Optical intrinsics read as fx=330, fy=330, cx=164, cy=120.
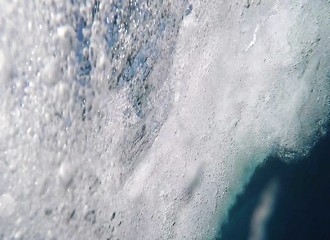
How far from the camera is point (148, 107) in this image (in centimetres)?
79

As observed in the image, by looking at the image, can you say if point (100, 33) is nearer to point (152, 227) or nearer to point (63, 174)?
point (63, 174)

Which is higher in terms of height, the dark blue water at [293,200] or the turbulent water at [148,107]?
the turbulent water at [148,107]

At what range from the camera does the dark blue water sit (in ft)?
4.03

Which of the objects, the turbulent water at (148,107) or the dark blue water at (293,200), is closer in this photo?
the turbulent water at (148,107)

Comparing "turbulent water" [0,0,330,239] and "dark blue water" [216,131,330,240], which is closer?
"turbulent water" [0,0,330,239]

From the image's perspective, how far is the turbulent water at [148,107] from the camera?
20.8 inches

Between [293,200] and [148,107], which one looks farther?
[293,200]

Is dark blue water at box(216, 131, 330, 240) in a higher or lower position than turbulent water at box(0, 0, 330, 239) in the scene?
lower

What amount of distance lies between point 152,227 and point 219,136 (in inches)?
13.3

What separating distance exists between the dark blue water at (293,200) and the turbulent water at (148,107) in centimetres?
5

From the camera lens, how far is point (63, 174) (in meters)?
0.60

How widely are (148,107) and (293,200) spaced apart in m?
0.85

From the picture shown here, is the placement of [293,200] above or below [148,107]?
below

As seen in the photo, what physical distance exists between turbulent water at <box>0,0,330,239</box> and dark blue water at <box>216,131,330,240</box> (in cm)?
5
